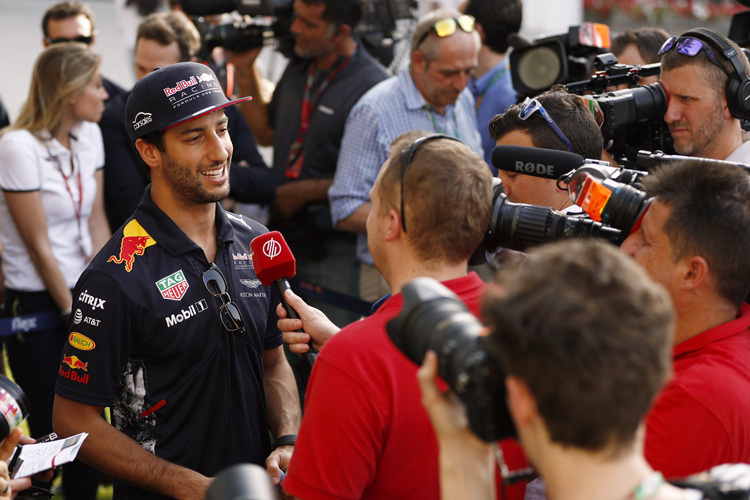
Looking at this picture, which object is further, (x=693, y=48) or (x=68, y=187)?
(x=68, y=187)

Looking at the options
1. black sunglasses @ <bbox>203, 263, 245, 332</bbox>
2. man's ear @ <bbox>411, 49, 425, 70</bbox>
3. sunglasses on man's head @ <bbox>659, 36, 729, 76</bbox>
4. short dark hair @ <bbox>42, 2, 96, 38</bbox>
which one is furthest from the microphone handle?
short dark hair @ <bbox>42, 2, 96, 38</bbox>

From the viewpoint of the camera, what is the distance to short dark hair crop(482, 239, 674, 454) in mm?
1205

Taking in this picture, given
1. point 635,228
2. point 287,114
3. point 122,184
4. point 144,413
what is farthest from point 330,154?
point 635,228

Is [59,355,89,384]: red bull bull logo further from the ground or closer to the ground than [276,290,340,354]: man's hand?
closer to the ground

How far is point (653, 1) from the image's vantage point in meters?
17.4

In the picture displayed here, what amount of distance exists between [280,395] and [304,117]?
2.73 meters

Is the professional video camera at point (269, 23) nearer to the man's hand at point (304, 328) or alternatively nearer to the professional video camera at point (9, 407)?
the man's hand at point (304, 328)

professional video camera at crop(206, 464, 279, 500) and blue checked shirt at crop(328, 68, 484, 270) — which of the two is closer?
professional video camera at crop(206, 464, 279, 500)

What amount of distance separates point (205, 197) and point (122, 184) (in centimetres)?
210

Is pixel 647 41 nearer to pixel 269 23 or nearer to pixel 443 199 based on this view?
pixel 269 23

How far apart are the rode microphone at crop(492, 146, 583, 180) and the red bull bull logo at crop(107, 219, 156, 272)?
1.18 meters

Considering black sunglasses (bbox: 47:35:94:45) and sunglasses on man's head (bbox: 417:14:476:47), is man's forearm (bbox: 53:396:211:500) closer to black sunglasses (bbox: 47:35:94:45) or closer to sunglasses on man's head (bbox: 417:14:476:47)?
sunglasses on man's head (bbox: 417:14:476:47)

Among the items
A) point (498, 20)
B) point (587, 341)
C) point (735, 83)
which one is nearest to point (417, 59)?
point (498, 20)

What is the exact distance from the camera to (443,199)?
6.37 feet
